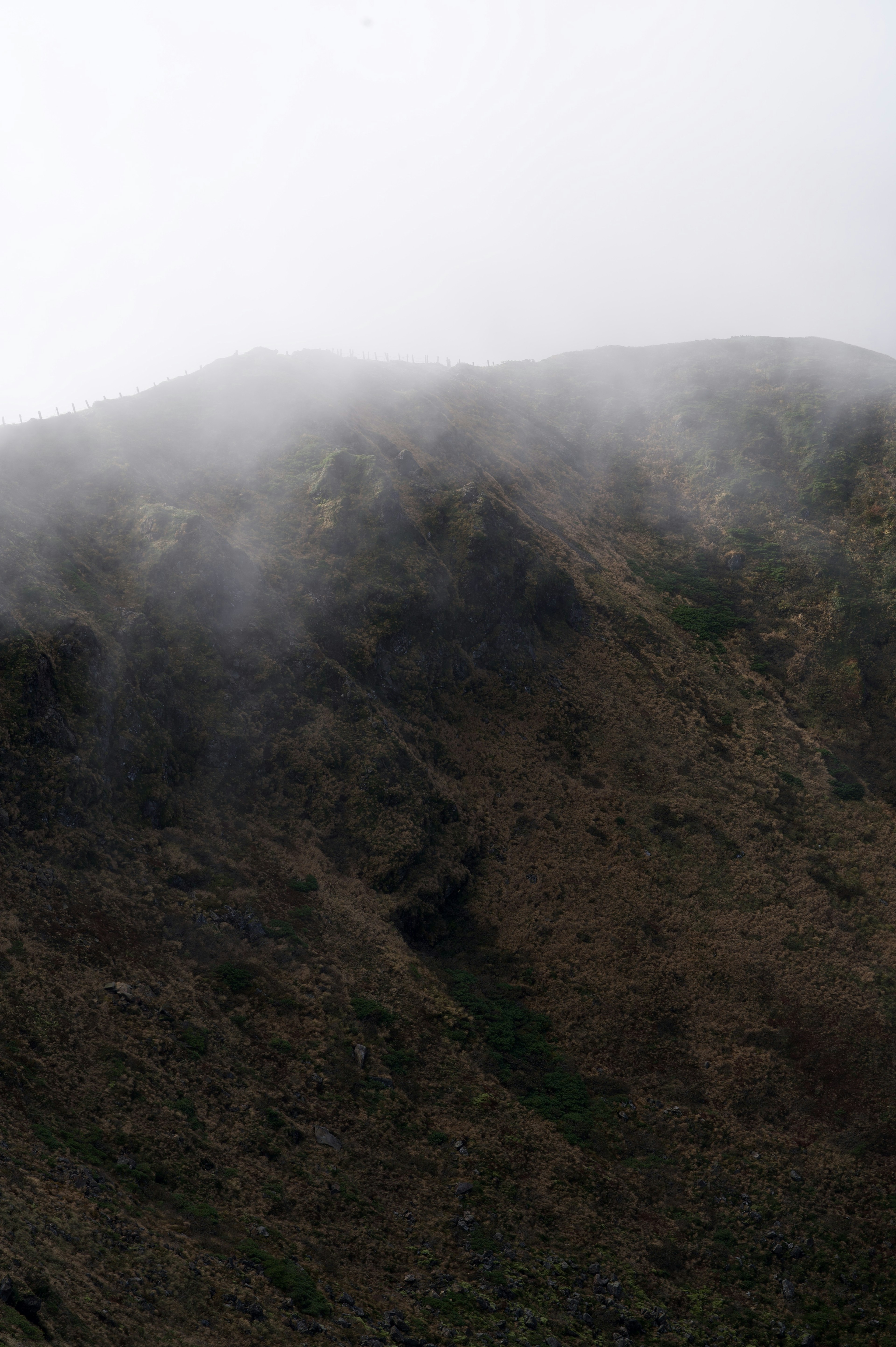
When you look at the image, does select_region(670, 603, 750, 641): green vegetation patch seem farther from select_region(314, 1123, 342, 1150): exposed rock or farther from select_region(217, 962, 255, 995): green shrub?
select_region(314, 1123, 342, 1150): exposed rock

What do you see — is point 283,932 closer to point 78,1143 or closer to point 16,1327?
point 78,1143

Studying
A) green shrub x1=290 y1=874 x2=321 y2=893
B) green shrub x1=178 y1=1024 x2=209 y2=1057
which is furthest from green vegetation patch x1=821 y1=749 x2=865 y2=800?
green shrub x1=178 y1=1024 x2=209 y2=1057

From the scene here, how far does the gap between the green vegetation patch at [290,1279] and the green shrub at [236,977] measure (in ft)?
32.3

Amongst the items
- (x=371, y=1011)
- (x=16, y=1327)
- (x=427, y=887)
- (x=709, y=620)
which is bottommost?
(x=371, y=1011)

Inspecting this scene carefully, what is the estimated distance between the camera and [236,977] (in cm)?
2758

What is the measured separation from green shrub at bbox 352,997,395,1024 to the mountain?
0.55ft

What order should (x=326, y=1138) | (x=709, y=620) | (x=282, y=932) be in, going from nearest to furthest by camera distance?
1. (x=326, y=1138)
2. (x=282, y=932)
3. (x=709, y=620)

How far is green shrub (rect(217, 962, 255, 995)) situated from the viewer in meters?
27.2

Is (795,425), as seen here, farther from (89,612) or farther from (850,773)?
(89,612)

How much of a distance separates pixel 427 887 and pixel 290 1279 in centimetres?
1952

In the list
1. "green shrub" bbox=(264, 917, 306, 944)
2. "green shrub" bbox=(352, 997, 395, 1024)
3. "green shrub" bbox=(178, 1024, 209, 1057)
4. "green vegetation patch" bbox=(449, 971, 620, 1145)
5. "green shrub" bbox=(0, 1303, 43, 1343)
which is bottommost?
"green vegetation patch" bbox=(449, 971, 620, 1145)

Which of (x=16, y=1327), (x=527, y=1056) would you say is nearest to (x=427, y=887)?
(x=527, y=1056)

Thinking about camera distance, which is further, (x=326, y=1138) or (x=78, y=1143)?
(x=326, y=1138)

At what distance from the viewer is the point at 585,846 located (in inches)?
1593
